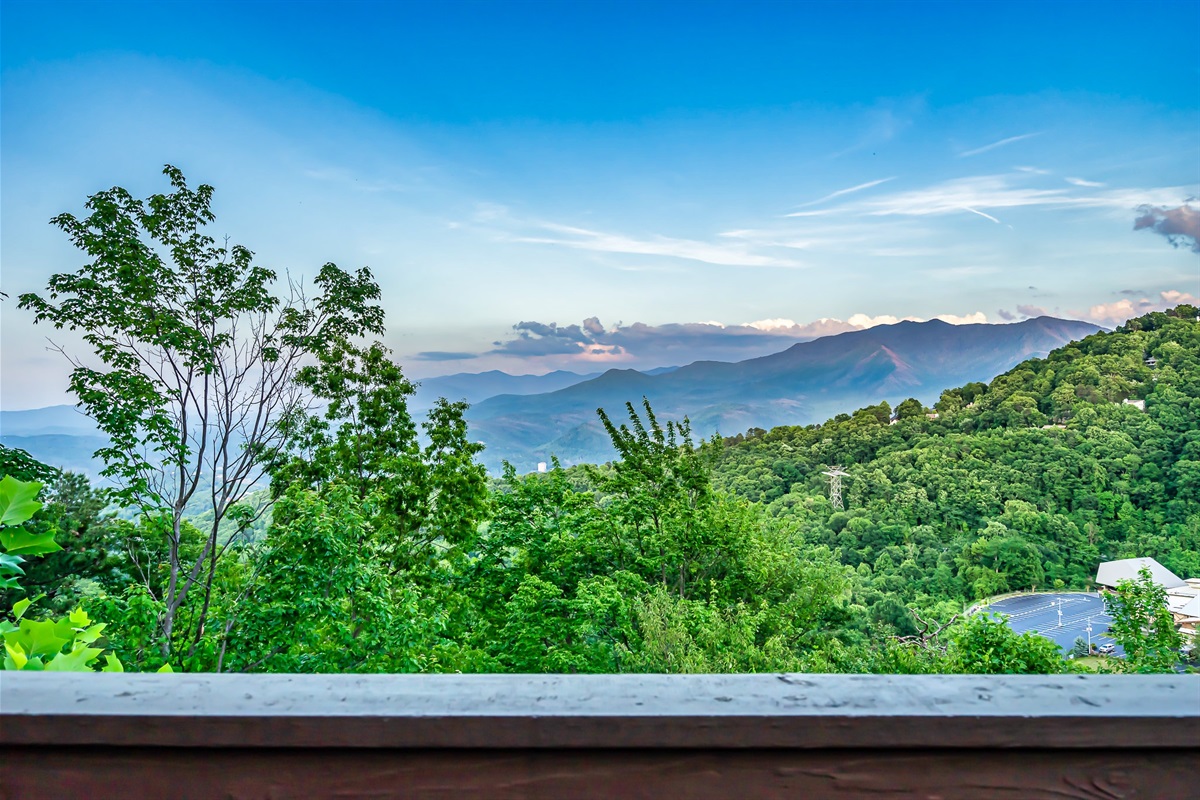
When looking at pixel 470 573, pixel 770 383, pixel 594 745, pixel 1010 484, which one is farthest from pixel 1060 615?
pixel 770 383

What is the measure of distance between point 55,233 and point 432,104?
43.5 feet

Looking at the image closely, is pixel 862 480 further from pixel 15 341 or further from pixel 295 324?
pixel 15 341

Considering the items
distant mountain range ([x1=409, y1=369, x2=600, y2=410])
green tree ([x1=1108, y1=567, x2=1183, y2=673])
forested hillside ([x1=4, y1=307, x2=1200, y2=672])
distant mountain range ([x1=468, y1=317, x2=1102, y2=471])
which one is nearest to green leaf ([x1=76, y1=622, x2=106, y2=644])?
forested hillside ([x1=4, y1=307, x2=1200, y2=672])

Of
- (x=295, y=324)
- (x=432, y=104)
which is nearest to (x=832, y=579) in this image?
(x=295, y=324)

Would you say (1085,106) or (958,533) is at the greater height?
(1085,106)

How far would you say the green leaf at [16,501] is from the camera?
0.95 metres

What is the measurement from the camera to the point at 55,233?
6199 mm

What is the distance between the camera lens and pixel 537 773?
458mm

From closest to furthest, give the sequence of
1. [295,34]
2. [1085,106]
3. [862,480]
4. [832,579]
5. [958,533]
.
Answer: [295,34], [832,579], [958,533], [862,480], [1085,106]

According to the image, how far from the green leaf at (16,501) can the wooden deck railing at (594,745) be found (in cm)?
68

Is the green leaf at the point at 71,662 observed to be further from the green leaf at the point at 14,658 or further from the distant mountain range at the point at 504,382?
the distant mountain range at the point at 504,382

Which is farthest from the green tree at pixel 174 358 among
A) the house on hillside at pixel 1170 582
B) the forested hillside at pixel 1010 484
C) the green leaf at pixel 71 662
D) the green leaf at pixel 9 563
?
the house on hillside at pixel 1170 582

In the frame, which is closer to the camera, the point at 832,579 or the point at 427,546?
the point at 427,546

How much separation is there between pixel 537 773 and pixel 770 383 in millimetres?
67374
